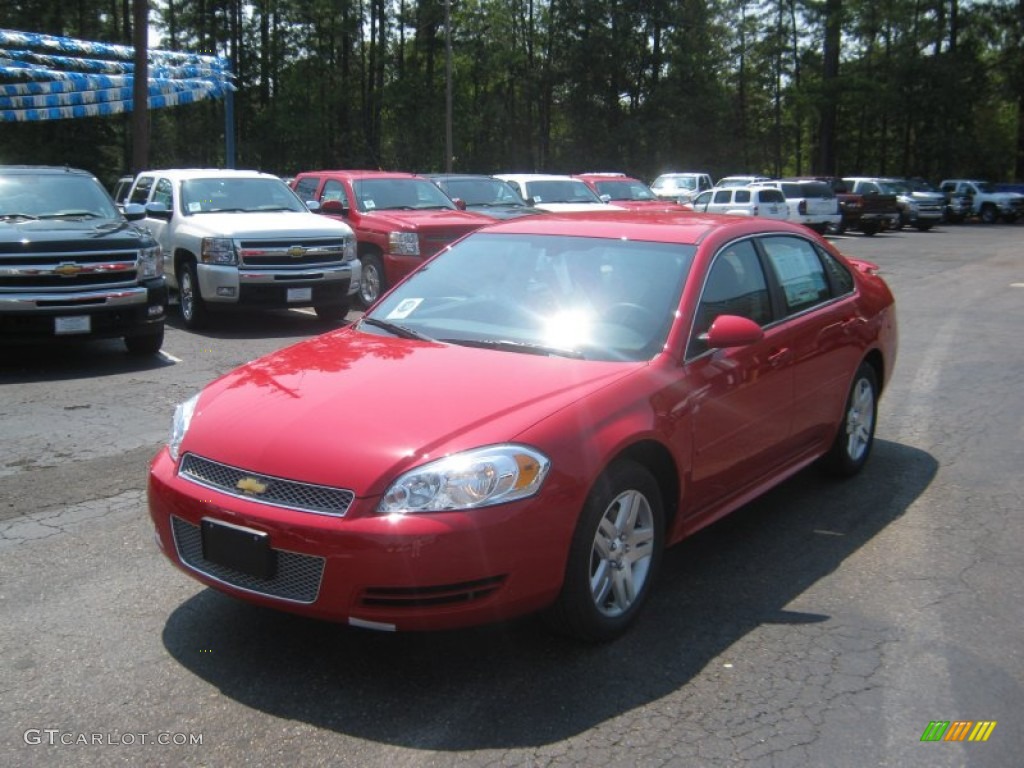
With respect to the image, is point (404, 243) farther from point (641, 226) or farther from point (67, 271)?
point (641, 226)

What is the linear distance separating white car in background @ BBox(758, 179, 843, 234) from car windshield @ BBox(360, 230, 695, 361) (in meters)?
25.7

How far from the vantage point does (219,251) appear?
36.7 ft

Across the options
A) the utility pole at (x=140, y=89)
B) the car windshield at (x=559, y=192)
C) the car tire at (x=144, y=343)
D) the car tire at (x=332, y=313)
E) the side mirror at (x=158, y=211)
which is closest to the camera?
the car tire at (x=144, y=343)

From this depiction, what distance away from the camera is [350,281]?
1191 centimetres

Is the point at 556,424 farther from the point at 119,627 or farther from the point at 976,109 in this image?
the point at 976,109

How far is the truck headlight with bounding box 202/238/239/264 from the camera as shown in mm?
11172

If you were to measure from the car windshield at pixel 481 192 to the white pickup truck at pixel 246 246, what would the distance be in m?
3.70

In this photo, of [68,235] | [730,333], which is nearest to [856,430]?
[730,333]

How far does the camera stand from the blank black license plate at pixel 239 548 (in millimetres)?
3330

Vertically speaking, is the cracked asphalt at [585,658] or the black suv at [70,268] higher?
the black suv at [70,268]

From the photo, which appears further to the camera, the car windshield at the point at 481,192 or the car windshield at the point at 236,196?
the car windshield at the point at 481,192

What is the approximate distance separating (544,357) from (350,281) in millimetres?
8148

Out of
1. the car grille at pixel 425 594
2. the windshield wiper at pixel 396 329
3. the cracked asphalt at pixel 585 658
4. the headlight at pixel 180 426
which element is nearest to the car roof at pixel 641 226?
the windshield wiper at pixel 396 329

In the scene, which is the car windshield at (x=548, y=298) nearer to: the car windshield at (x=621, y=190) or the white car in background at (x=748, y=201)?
the car windshield at (x=621, y=190)
